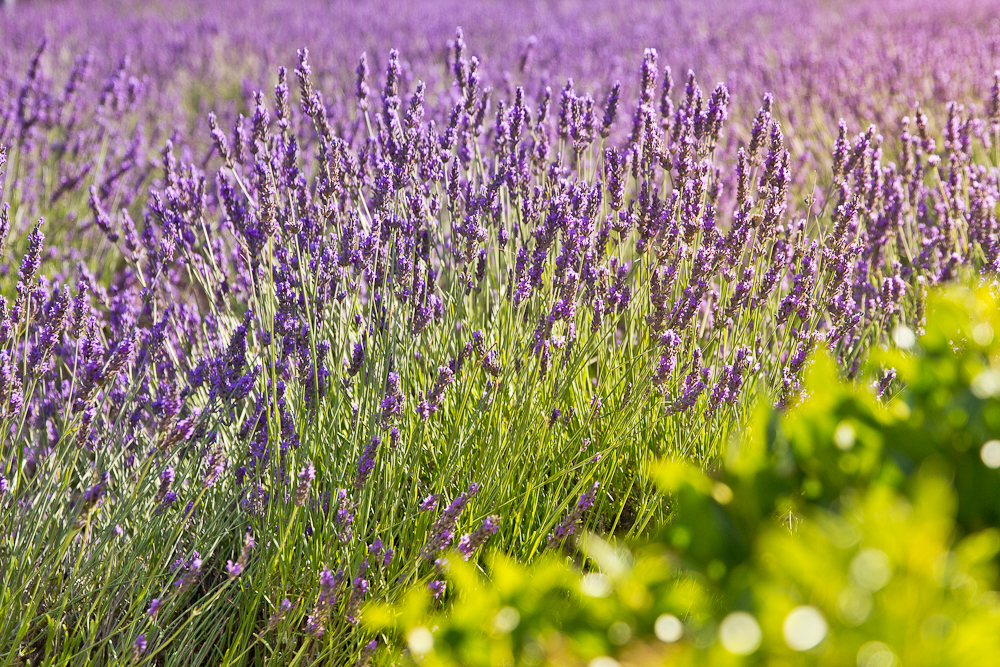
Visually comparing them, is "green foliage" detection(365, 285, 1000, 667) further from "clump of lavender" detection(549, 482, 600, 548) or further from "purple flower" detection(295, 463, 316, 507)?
"clump of lavender" detection(549, 482, 600, 548)

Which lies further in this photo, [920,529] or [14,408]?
[14,408]

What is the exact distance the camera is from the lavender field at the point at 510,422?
0.69 m

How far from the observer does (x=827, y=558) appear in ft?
1.90

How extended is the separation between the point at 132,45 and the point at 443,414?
7.21 meters

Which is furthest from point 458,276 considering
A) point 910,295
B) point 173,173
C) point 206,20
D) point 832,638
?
point 206,20

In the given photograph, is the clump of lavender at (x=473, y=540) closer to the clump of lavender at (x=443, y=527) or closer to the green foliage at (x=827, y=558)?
the clump of lavender at (x=443, y=527)

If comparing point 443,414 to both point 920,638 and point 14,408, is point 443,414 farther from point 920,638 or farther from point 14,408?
point 920,638

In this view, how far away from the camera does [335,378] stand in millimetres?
1716

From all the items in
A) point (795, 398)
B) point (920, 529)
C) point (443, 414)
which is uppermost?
point (920, 529)

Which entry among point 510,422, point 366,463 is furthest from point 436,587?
point 510,422

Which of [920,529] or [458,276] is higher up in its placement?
[920,529]

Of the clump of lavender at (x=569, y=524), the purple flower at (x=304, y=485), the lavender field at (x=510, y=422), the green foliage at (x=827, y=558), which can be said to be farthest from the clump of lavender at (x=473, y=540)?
the green foliage at (x=827, y=558)

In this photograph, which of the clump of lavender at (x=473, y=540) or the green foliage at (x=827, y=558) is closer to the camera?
the green foliage at (x=827, y=558)

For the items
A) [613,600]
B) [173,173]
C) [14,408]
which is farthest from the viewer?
[173,173]
